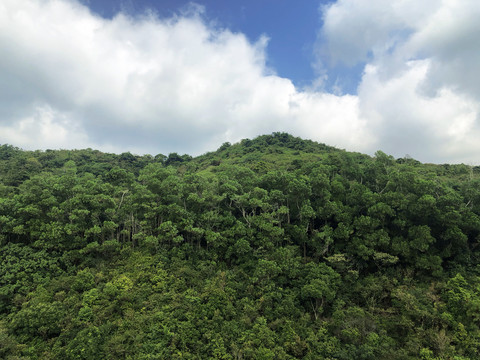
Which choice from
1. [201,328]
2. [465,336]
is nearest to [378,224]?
[465,336]

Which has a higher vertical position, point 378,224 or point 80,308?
point 378,224

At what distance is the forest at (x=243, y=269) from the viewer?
1366 centimetres

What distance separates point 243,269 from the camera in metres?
19.0

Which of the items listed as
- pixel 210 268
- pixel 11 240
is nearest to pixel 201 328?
pixel 210 268

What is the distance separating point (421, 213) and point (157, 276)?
62.3ft

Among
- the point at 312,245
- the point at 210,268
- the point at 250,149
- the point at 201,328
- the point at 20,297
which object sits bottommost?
the point at 201,328

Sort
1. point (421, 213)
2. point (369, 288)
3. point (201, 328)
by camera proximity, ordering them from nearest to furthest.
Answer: point (201, 328) < point (369, 288) < point (421, 213)

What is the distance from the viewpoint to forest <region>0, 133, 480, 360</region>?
44.8 ft

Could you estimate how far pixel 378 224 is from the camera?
748 inches

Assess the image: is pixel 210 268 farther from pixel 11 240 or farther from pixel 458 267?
pixel 458 267

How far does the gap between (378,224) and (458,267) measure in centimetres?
541

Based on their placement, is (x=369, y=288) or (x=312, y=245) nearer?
(x=369, y=288)

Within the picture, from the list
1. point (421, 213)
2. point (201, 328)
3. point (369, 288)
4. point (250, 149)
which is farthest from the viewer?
point (250, 149)

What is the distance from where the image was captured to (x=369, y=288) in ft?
55.6
